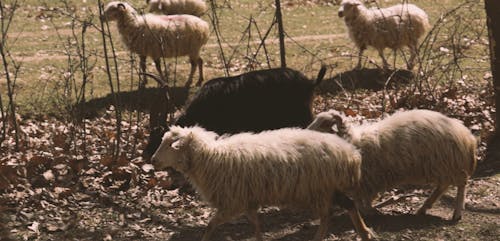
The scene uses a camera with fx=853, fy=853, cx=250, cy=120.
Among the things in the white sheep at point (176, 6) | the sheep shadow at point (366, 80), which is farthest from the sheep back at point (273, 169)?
the white sheep at point (176, 6)

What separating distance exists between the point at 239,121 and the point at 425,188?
6.50 ft

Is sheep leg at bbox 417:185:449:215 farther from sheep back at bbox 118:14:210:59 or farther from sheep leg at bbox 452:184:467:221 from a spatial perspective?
sheep back at bbox 118:14:210:59

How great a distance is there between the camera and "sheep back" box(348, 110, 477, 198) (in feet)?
23.4

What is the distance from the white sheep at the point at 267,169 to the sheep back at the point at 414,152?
1.76 feet

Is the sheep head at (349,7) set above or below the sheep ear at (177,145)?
above

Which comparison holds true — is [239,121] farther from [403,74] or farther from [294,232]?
[403,74]

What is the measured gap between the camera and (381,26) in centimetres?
Result: 1409

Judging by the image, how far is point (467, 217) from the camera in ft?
24.2

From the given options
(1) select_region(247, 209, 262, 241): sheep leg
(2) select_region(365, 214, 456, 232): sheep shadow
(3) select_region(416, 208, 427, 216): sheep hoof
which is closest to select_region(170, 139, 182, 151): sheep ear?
(1) select_region(247, 209, 262, 241): sheep leg

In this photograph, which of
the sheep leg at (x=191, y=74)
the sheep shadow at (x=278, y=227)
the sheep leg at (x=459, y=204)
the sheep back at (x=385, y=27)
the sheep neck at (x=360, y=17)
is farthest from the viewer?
the sheep neck at (x=360, y=17)

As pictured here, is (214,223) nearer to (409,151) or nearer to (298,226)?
(298,226)

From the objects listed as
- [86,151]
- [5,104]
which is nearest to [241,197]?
[86,151]

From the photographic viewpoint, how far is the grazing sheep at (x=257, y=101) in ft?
28.1

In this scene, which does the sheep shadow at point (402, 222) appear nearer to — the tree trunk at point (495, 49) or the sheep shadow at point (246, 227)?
the sheep shadow at point (246, 227)
